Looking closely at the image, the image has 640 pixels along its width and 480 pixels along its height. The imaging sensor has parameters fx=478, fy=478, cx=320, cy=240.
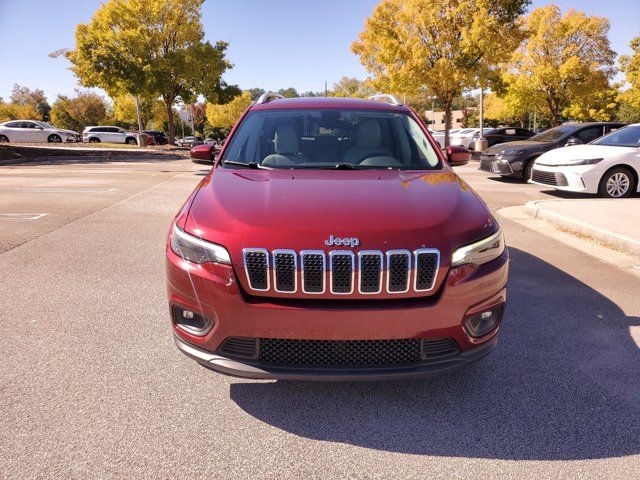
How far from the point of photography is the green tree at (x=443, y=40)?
21156 mm

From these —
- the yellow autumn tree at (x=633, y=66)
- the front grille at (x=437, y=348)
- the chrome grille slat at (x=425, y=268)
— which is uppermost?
the yellow autumn tree at (x=633, y=66)

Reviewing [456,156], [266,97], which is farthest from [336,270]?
[266,97]

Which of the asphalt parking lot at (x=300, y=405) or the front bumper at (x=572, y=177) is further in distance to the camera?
the front bumper at (x=572, y=177)

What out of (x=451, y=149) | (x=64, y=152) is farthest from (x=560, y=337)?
(x=64, y=152)

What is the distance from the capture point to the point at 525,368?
3.17m

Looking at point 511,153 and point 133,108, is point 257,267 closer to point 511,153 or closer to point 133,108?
point 511,153

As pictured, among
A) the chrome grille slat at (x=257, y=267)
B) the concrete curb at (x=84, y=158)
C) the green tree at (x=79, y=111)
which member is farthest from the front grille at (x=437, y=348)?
the green tree at (x=79, y=111)

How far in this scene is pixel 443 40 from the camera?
891 inches

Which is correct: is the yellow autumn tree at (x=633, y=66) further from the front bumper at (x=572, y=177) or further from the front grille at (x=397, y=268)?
the front grille at (x=397, y=268)

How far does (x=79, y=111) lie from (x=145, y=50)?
128 ft

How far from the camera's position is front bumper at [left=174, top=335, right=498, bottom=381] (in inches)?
93.7

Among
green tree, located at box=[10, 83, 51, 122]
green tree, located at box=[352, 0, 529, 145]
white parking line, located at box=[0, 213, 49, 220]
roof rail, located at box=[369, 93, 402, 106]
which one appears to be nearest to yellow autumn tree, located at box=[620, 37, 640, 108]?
green tree, located at box=[352, 0, 529, 145]

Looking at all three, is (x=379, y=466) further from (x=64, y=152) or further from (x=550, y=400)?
(x=64, y=152)

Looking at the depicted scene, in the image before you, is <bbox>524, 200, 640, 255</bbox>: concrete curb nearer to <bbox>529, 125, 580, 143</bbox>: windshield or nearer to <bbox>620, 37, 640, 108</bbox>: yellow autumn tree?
<bbox>529, 125, 580, 143</bbox>: windshield
